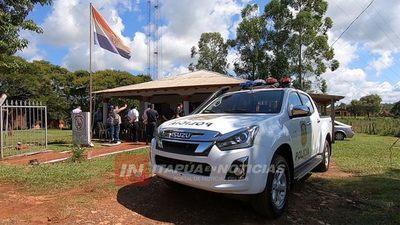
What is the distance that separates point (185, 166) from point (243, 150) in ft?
2.65

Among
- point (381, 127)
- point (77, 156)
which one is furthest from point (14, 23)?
point (381, 127)

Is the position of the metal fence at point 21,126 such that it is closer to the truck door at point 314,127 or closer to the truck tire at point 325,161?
the truck door at point 314,127

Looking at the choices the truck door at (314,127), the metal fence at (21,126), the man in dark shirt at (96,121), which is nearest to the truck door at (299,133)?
the truck door at (314,127)

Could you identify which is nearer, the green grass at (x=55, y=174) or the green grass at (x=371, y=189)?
the green grass at (x=371, y=189)

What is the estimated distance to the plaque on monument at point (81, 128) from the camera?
46.9 ft

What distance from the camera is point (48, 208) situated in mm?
5328

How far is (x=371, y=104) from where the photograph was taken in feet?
278

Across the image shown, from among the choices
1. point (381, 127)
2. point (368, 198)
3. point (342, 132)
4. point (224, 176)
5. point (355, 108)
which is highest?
point (355, 108)

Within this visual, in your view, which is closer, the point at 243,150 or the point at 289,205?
the point at 243,150

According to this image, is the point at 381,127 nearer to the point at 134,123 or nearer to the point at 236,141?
the point at 134,123

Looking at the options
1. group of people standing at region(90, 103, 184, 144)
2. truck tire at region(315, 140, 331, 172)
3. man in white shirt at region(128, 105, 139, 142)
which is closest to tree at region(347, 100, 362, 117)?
group of people standing at region(90, 103, 184, 144)

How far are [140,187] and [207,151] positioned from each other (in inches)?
92.3

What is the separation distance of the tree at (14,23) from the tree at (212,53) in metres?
31.3

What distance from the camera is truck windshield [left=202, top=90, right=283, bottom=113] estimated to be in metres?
5.93
